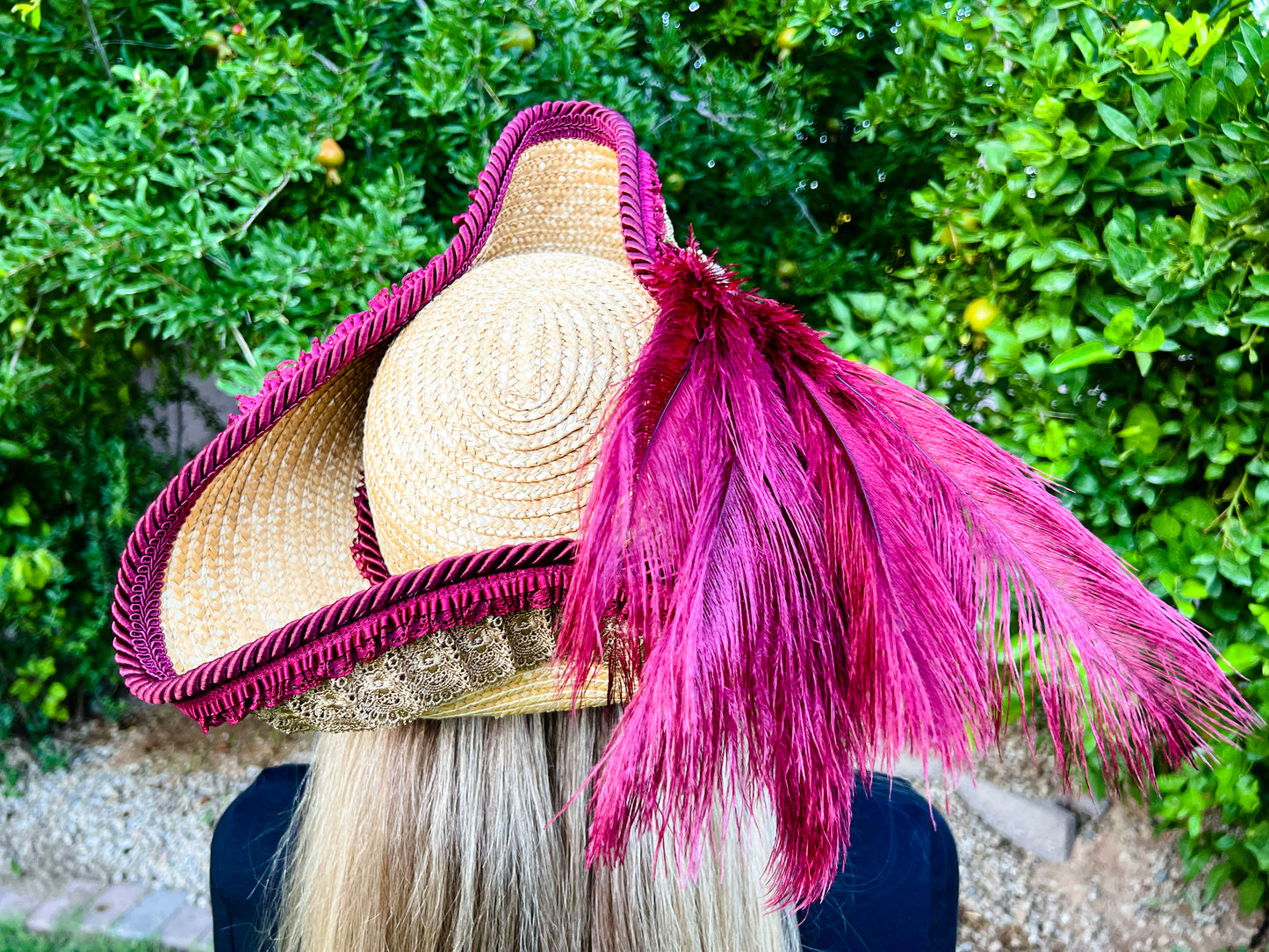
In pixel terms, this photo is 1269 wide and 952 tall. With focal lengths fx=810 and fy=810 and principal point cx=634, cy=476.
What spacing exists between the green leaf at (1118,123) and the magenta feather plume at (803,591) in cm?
94

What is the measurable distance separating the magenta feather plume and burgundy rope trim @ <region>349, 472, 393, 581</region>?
1.49ft

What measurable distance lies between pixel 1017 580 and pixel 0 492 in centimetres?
326

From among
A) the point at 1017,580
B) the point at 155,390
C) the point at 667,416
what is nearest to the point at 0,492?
the point at 155,390

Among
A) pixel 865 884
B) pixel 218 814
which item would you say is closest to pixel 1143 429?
pixel 865 884

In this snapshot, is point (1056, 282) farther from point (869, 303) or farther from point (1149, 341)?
point (869, 303)

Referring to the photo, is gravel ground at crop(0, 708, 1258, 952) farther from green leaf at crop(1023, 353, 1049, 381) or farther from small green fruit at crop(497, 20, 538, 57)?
small green fruit at crop(497, 20, 538, 57)

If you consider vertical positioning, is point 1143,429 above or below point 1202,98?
below

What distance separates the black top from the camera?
125cm

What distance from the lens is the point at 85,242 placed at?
1809 millimetres

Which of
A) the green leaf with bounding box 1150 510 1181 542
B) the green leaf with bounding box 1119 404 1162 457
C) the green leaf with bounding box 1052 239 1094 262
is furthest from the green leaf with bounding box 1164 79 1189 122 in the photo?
the green leaf with bounding box 1150 510 1181 542

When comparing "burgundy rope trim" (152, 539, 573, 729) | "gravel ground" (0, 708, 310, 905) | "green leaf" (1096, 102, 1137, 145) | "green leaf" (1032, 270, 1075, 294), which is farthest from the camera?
"gravel ground" (0, 708, 310, 905)

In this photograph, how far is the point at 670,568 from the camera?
0.69 metres

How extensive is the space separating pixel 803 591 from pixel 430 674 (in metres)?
0.45

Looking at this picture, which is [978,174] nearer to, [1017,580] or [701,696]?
[1017,580]
